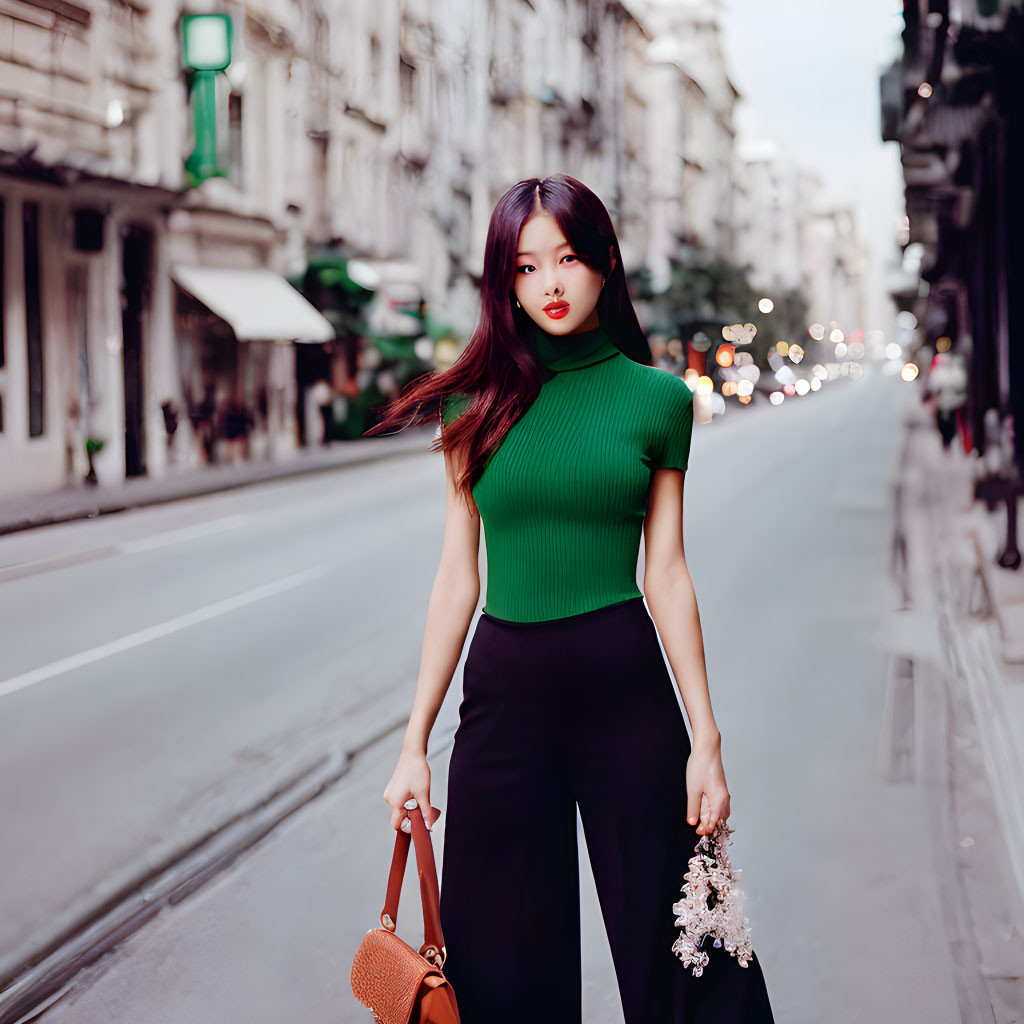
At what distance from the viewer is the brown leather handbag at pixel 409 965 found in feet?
7.40

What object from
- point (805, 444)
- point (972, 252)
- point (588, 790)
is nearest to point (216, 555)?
point (588, 790)

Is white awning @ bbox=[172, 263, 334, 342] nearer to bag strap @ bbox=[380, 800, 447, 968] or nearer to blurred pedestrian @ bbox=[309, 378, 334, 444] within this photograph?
blurred pedestrian @ bbox=[309, 378, 334, 444]

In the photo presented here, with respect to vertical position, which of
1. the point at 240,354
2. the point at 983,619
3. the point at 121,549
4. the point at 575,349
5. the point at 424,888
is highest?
the point at 240,354

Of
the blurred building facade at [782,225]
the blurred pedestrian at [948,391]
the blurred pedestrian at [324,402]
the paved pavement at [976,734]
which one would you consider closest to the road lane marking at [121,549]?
the paved pavement at [976,734]

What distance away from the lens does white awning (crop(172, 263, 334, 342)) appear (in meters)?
24.5

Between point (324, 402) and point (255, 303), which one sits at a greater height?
point (255, 303)

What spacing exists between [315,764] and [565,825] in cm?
380

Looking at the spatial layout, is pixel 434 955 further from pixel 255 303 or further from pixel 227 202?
pixel 227 202

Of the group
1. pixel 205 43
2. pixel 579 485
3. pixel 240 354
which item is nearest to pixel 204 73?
pixel 205 43

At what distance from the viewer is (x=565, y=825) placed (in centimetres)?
243

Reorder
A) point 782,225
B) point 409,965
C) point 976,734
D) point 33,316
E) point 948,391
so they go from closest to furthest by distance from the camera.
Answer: point 409,965
point 976,734
point 33,316
point 948,391
point 782,225

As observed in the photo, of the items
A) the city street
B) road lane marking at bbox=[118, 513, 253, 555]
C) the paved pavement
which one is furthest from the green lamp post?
the paved pavement

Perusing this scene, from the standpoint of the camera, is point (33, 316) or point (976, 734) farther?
point (33, 316)

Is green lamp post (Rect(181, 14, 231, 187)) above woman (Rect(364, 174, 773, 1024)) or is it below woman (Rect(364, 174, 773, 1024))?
above
